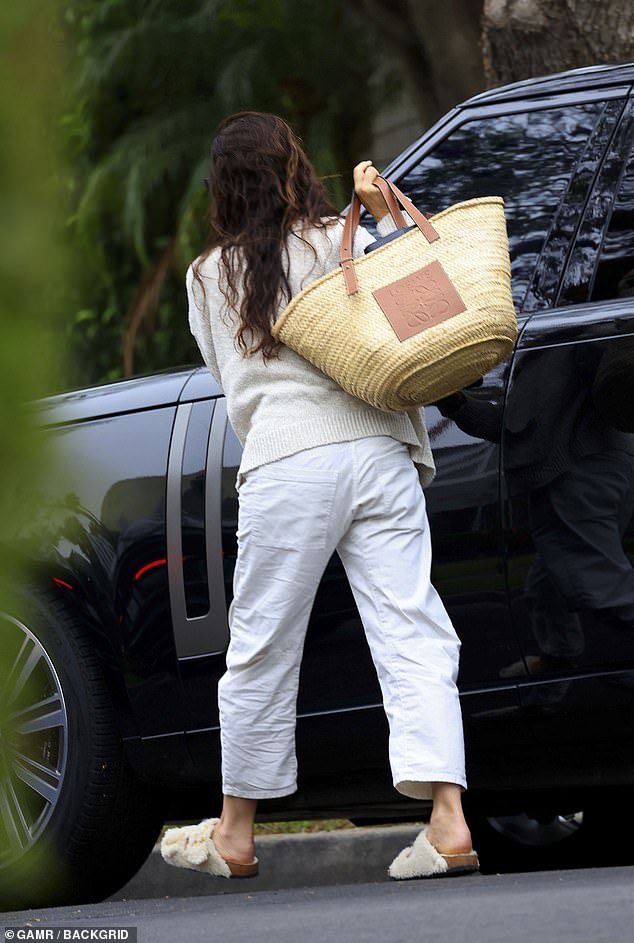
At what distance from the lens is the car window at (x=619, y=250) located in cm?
305

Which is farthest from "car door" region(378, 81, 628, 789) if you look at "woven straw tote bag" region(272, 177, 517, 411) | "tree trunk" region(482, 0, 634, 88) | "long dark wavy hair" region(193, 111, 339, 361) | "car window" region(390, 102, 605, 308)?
"tree trunk" region(482, 0, 634, 88)

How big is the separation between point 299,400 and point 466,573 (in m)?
0.51

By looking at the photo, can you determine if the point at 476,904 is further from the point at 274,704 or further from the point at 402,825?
the point at 402,825

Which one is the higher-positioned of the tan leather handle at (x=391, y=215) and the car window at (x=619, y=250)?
the tan leather handle at (x=391, y=215)

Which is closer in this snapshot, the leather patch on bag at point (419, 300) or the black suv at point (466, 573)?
the leather patch on bag at point (419, 300)

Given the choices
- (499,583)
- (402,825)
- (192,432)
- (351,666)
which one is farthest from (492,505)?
(402,825)

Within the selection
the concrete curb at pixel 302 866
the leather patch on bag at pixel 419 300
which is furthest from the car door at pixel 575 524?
the concrete curb at pixel 302 866

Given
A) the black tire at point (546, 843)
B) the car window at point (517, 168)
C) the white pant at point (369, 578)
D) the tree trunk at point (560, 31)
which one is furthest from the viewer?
the tree trunk at point (560, 31)

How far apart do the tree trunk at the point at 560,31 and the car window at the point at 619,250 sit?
88.5 inches

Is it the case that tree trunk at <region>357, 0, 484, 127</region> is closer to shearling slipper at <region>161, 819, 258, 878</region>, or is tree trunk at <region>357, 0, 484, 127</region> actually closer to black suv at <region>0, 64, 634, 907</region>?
black suv at <region>0, 64, 634, 907</region>

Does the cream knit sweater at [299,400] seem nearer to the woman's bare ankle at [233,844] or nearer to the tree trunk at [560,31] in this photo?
the woman's bare ankle at [233,844]

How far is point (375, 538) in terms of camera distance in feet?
9.48

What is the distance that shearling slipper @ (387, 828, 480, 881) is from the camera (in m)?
2.79

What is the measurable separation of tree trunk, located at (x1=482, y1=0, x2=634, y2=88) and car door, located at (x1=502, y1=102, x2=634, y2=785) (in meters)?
2.55
